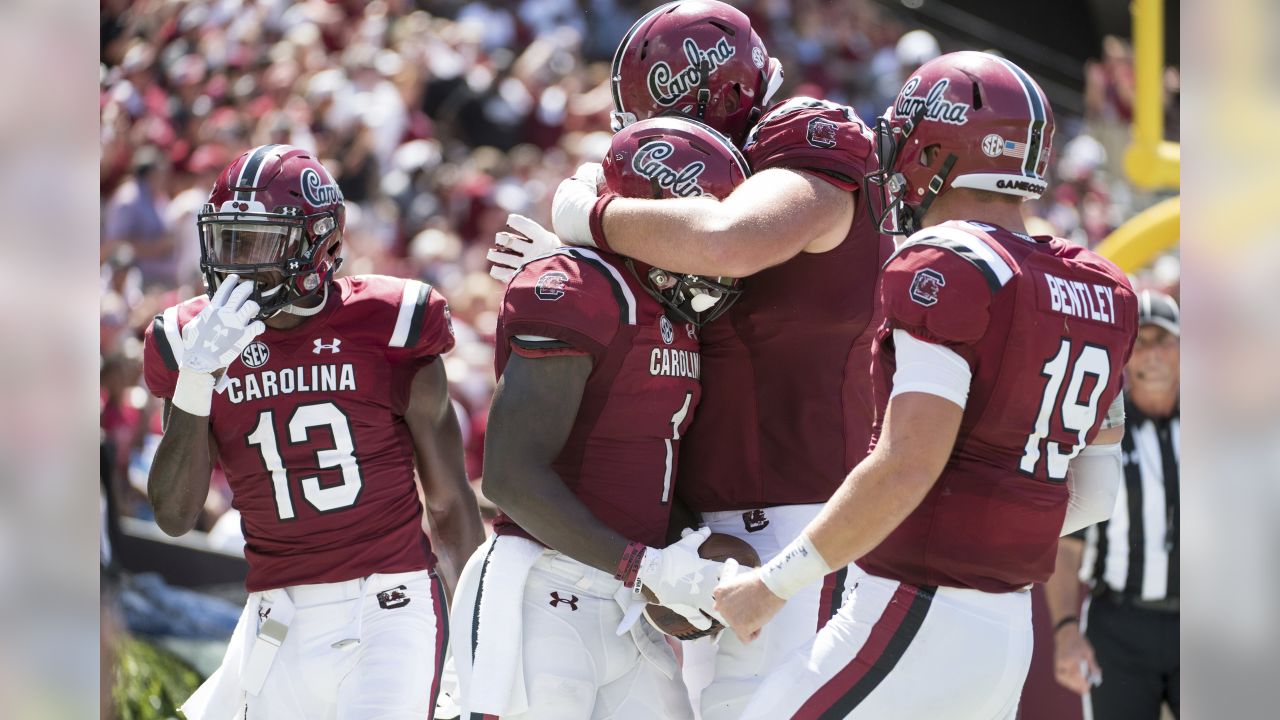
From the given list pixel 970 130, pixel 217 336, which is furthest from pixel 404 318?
pixel 970 130

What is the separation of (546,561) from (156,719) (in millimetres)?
3913

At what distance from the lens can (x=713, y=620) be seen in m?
2.87

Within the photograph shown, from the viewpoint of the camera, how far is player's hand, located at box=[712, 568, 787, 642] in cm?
248

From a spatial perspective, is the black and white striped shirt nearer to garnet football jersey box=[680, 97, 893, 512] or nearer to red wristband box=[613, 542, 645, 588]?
garnet football jersey box=[680, 97, 893, 512]

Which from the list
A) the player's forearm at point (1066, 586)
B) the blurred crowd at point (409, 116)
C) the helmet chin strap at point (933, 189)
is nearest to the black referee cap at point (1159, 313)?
the player's forearm at point (1066, 586)

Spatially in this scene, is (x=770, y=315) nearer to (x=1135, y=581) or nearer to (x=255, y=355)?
(x=255, y=355)

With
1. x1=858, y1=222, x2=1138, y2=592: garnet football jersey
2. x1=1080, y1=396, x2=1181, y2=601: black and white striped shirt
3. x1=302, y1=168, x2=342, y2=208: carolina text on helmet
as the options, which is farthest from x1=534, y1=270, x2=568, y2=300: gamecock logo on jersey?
x1=1080, y1=396, x2=1181, y2=601: black and white striped shirt

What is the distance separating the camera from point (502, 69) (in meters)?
11.0

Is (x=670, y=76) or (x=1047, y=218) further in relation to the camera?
(x=1047, y=218)

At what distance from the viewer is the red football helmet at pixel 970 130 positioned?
2.61 m

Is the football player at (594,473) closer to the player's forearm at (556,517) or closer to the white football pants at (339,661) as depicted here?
the player's forearm at (556,517)

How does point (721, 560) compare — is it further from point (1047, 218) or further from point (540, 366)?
point (1047, 218)
